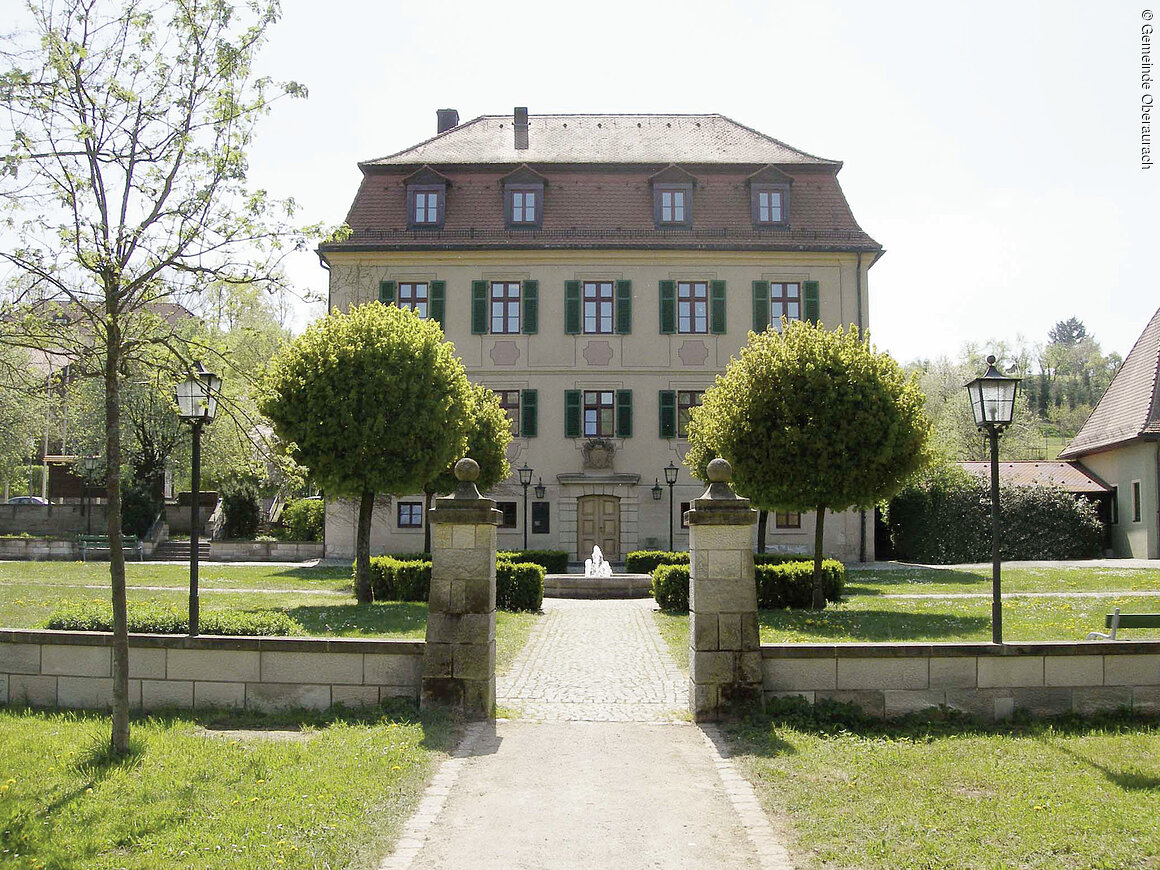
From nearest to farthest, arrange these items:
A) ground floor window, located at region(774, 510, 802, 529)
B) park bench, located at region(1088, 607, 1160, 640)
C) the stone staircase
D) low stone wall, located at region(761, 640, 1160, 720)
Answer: low stone wall, located at region(761, 640, 1160, 720)
park bench, located at region(1088, 607, 1160, 640)
ground floor window, located at region(774, 510, 802, 529)
the stone staircase

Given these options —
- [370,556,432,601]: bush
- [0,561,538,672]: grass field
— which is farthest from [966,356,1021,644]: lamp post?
[370,556,432,601]: bush

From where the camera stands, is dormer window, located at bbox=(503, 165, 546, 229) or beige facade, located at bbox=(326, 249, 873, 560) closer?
beige facade, located at bbox=(326, 249, 873, 560)

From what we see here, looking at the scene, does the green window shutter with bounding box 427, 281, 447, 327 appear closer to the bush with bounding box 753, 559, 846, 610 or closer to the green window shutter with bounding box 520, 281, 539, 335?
the green window shutter with bounding box 520, 281, 539, 335

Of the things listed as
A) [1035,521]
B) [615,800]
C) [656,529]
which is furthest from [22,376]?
[1035,521]

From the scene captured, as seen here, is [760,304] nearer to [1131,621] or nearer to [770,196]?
[770,196]

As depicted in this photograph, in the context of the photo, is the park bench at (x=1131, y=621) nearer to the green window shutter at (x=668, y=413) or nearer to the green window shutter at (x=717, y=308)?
the green window shutter at (x=668, y=413)

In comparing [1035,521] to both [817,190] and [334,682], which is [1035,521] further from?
[334,682]

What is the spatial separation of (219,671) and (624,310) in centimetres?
2268

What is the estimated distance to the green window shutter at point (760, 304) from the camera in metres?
30.6

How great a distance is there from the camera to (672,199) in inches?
1225

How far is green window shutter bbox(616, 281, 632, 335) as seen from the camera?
30.7 m

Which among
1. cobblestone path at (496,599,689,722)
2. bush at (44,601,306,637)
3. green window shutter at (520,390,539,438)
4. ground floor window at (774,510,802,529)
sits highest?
green window shutter at (520,390,539,438)

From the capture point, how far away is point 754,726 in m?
8.78

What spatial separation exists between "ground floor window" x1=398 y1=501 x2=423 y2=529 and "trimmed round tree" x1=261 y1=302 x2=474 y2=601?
11669mm
